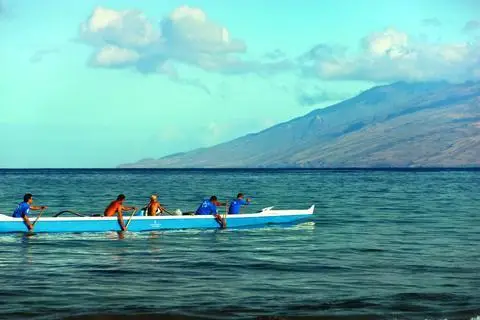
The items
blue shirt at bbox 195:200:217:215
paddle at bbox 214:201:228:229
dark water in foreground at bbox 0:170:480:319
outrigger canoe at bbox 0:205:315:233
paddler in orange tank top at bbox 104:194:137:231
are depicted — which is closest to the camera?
dark water in foreground at bbox 0:170:480:319

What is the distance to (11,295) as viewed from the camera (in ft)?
72.5

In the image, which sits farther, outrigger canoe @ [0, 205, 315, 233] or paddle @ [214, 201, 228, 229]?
paddle @ [214, 201, 228, 229]

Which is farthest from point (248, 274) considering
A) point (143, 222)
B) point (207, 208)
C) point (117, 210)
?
point (207, 208)

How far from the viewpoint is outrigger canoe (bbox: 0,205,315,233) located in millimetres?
40688

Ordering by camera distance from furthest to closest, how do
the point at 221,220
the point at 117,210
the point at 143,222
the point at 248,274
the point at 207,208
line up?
the point at 207,208, the point at 221,220, the point at 143,222, the point at 117,210, the point at 248,274

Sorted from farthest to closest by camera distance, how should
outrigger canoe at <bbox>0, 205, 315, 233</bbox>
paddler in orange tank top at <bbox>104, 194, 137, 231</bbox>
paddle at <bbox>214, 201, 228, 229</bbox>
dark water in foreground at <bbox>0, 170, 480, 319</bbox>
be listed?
paddle at <bbox>214, 201, 228, 229</bbox>, paddler in orange tank top at <bbox>104, 194, 137, 231</bbox>, outrigger canoe at <bbox>0, 205, 315, 233</bbox>, dark water in foreground at <bbox>0, 170, 480, 319</bbox>

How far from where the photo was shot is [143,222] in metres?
42.7

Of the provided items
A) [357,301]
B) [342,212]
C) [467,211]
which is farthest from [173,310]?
[467,211]

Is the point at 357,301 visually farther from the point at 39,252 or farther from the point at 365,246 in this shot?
the point at 39,252

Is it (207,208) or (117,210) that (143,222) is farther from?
(207,208)

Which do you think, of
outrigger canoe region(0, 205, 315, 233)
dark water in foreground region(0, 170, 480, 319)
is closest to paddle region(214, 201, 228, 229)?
outrigger canoe region(0, 205, 315, 233)

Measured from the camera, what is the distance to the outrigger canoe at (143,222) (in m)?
40.7

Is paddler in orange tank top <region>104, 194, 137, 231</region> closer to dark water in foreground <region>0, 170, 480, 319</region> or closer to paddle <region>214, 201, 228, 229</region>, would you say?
dark water in foreground <region>0, 170, 480, 319</region>

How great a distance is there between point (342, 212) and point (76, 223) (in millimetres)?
26031
